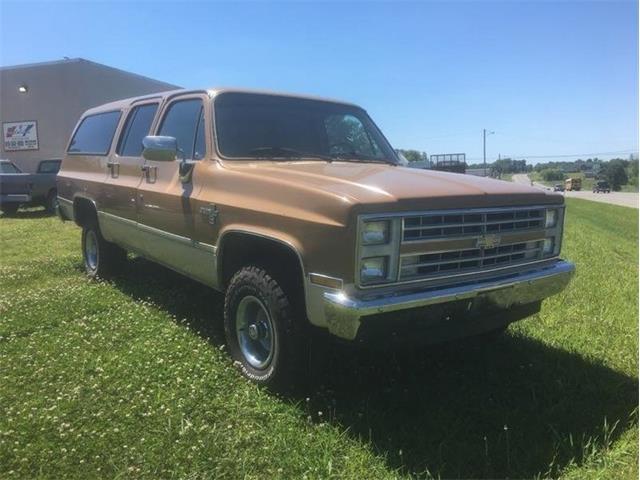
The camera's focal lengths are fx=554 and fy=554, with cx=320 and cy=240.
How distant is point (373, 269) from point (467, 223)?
0.70 m

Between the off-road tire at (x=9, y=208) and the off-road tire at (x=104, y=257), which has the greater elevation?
the off-road tire at (x=104, y=257)

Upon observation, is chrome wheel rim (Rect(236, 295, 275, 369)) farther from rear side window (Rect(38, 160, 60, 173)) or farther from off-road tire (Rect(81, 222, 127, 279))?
rear side window (Rect(38, 160, 60, 173))

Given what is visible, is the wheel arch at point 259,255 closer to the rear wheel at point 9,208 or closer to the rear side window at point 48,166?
the rear wheel at point 9,208

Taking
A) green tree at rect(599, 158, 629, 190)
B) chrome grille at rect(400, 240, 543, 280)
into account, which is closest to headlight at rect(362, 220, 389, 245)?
chrome grille at rect(400, 240, 543, 280)

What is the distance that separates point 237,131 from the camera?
4289 mm

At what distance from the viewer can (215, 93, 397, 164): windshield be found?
426 cm

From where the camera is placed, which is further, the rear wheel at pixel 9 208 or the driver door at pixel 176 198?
the rear wheel at pixel 9 208

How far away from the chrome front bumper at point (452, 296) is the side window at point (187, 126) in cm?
201

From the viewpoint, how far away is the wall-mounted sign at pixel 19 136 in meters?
22.5

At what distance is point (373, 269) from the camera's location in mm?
2939

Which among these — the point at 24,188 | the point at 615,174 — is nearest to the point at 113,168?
the point at 24,188

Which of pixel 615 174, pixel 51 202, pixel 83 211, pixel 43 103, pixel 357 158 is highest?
pixel 43 103

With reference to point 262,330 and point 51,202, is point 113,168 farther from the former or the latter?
point 51,202

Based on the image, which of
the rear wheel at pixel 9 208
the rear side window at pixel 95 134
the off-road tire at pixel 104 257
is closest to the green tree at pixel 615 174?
the rear wheel at pixel 9 208
